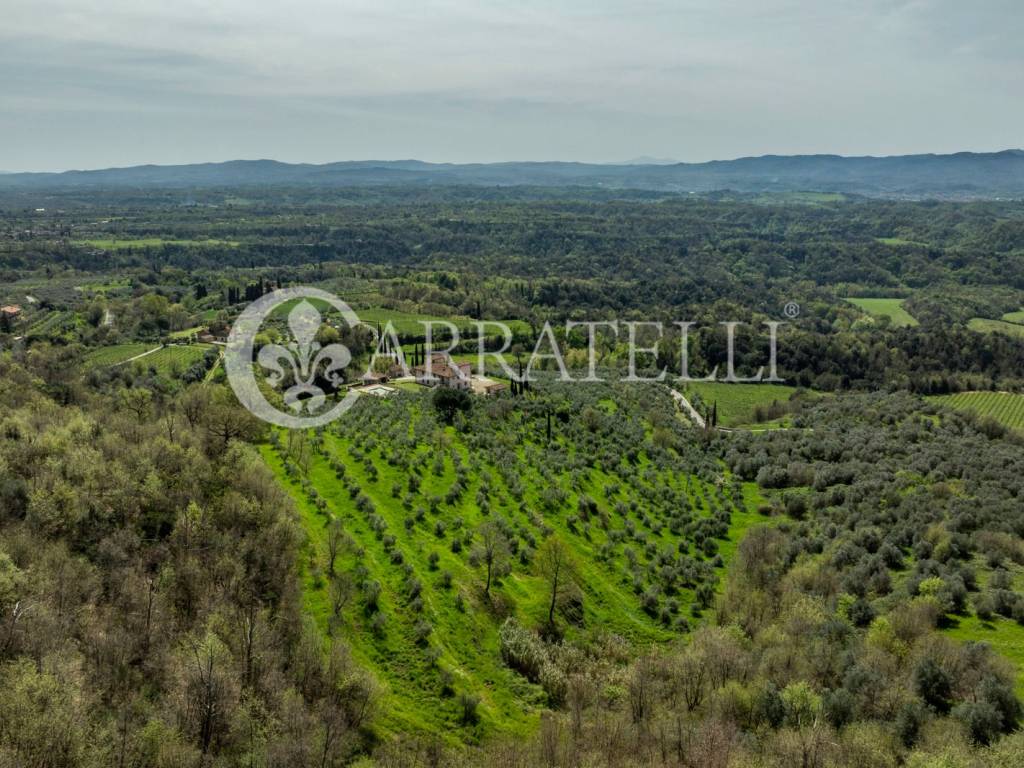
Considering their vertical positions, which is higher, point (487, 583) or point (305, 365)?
point (305, 365)

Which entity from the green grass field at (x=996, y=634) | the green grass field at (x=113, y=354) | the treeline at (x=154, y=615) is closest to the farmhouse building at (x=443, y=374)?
the green grass field at (x=113, y=354)

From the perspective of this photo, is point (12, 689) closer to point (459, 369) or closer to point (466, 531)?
point (466, 531)

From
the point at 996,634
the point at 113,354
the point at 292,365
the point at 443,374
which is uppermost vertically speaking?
the point at 113,354

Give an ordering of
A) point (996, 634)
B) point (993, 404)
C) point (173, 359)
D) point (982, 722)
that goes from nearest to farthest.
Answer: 1. point (982, 722)
2. point (996, 634)
3. point (173, 359)
4. point (993, 404)

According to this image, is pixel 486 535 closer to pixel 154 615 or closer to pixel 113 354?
pixel 154 615

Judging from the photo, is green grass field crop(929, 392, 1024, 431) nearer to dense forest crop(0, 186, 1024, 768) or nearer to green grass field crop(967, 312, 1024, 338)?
dense forest crop(0, 186, 1024, 768)

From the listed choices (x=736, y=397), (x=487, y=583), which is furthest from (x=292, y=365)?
(x=736, y=397)

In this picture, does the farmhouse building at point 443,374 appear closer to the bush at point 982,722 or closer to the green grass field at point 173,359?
the green grass field at point 173,359

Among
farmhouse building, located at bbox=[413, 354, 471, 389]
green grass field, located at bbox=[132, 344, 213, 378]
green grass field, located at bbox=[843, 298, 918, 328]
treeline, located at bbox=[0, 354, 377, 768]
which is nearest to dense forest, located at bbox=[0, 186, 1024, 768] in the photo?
treeline, located at bbox=[0, 354, 377, 768]

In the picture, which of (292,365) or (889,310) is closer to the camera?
(292,365)
